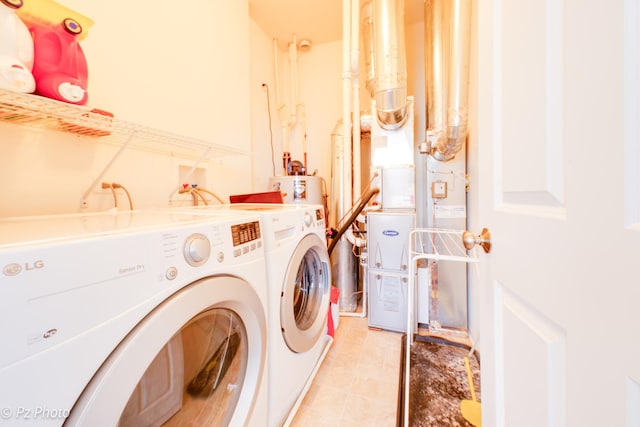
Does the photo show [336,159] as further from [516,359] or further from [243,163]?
[516,359]

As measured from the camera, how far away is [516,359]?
496 millimetres

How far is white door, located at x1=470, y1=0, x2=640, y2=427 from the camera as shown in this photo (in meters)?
0.27

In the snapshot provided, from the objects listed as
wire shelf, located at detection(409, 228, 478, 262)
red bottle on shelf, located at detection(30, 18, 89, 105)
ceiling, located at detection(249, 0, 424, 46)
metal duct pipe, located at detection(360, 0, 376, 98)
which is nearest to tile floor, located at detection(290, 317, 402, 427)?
wire shelf, located at detection(409, 228, 478, 262)

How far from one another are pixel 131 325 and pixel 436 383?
150 cm

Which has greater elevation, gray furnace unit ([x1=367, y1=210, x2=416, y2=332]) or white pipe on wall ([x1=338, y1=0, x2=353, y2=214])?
white pipe on wall ([x1=338, y1=0, x2=353, y2=214])

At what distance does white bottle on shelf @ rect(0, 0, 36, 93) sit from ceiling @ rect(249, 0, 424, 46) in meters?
1.93

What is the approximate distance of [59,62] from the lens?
2.60ft

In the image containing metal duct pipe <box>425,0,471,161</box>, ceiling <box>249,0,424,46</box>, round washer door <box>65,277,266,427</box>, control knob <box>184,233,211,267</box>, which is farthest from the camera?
ceiling <box>249,0,424,46</box>

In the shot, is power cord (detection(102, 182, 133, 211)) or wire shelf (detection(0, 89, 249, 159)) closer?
wire shelf (detection(0, 89, 249, 159))

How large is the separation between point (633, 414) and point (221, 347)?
84 cm

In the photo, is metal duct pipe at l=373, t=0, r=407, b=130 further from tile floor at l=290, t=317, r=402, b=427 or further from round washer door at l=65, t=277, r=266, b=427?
tile floor at l=290, t=317, r=402, b=427

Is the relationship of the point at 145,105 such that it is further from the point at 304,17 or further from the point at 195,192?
the point at 304,17

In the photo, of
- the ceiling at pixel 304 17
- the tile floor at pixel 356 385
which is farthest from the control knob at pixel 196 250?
the ceiling at pixel 304 17

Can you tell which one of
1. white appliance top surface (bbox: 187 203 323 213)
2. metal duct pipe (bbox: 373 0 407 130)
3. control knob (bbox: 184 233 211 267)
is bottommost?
control knob (bbox: 184 233 211 267)
